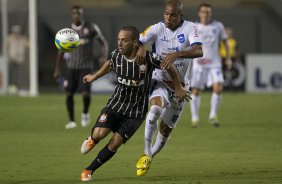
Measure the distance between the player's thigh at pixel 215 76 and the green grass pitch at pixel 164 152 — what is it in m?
0.97

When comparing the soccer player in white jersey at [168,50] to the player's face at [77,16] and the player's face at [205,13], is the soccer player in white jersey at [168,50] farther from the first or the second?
the player's face at [205,13]

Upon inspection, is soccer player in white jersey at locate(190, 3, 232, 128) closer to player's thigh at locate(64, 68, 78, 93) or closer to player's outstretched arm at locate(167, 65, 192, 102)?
player's thigh at locate(64, 68, 78, 93)

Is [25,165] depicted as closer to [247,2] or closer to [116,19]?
[116,19]

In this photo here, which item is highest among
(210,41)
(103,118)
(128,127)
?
(210,41)

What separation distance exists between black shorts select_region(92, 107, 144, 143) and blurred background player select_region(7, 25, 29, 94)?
59.2ft

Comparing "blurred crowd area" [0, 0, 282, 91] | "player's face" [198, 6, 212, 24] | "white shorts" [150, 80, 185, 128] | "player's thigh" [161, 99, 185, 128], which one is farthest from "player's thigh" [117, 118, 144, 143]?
"blurred crowd area" [0, 0, 282, 91]

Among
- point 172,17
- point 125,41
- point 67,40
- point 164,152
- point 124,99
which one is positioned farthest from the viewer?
point 164,152

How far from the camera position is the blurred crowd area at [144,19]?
33.0 metres

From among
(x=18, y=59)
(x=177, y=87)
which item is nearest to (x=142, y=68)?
(x=177, y=87)

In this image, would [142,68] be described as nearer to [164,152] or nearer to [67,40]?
[67,40]

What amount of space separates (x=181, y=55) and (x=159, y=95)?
0.85 m

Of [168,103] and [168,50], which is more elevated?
[168,50]

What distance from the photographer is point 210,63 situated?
1917 centimetres

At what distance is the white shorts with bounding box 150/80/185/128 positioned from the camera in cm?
1170
